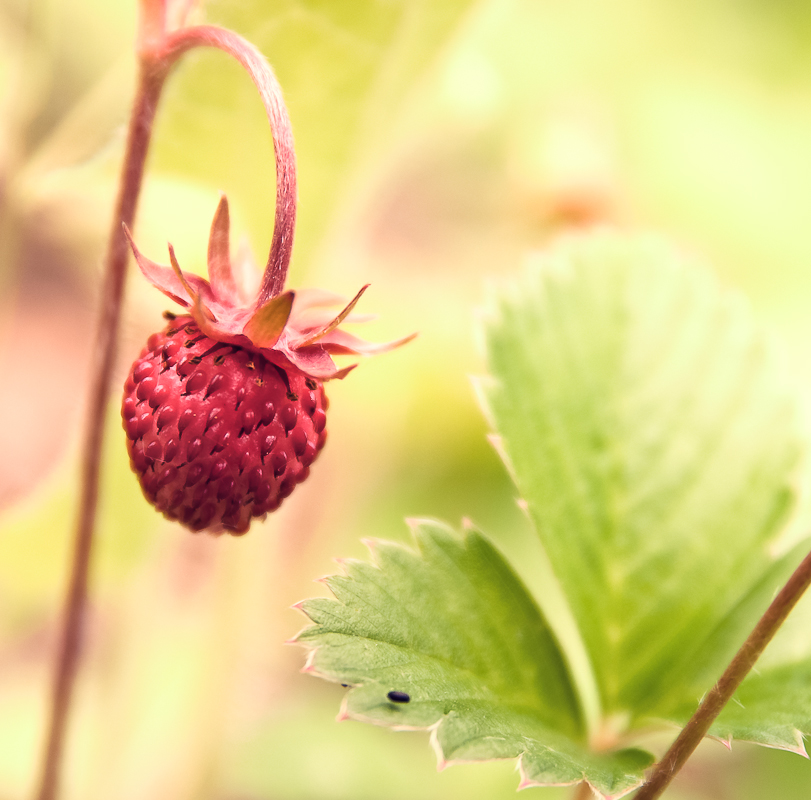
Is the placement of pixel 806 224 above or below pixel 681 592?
above

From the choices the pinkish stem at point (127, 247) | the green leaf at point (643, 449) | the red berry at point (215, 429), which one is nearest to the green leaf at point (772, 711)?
the green leaf at point (643, 449)

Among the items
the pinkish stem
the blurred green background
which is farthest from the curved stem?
the blurred green background

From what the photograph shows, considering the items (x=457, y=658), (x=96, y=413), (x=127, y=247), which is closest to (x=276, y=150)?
(x=127, y=247)

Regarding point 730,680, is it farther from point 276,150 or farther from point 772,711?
point 276,150

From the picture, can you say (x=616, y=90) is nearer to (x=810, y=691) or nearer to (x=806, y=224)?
(x=806, y=224)

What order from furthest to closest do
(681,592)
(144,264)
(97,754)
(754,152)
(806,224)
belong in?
(754,152) → (806,224) → (97,754) → (681,592) → (144,264)

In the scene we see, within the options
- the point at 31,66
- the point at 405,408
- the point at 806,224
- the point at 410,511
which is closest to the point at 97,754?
the point at 410,511

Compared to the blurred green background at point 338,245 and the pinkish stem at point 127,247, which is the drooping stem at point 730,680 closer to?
the pinkish stem at point 127,247
